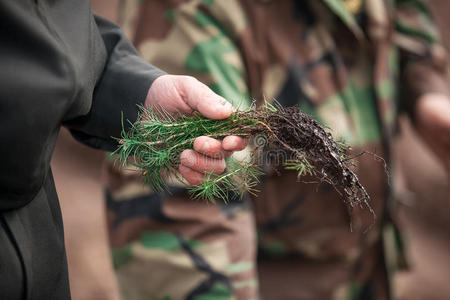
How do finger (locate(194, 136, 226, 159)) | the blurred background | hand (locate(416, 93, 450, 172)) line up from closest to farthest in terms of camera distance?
1. finger (locate(194, 136, 226, 159))
2. hand (locate(416, 93, 450, 172))
3. the blurred background

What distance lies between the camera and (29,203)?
0.57 m

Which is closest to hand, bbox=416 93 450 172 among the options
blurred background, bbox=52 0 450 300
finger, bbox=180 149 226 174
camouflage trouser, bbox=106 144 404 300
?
camouflage trouser, bbox=106 144 404 300

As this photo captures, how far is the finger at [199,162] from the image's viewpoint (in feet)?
2.04

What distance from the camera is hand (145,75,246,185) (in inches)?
23.8

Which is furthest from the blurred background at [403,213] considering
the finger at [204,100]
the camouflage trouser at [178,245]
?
the finger at [204,100]

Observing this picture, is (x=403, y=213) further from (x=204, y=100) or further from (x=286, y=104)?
(x=204, y=100)

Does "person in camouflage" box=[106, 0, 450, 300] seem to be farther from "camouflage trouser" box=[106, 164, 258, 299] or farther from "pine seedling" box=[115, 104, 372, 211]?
"pine seedling" box=[115, 104, 372, 211]

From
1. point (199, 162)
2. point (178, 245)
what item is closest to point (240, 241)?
point (178, 245)

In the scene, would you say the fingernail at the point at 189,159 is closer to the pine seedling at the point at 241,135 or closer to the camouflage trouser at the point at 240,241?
the pine seedling at the point at 241,135

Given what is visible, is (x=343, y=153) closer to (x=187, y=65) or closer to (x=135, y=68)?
(x=135, y=68)

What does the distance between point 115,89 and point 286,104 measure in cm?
57

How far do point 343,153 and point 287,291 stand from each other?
786 millimetres

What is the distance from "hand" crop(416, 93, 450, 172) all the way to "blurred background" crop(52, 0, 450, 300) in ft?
1.37

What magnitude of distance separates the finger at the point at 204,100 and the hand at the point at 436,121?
0.82m
